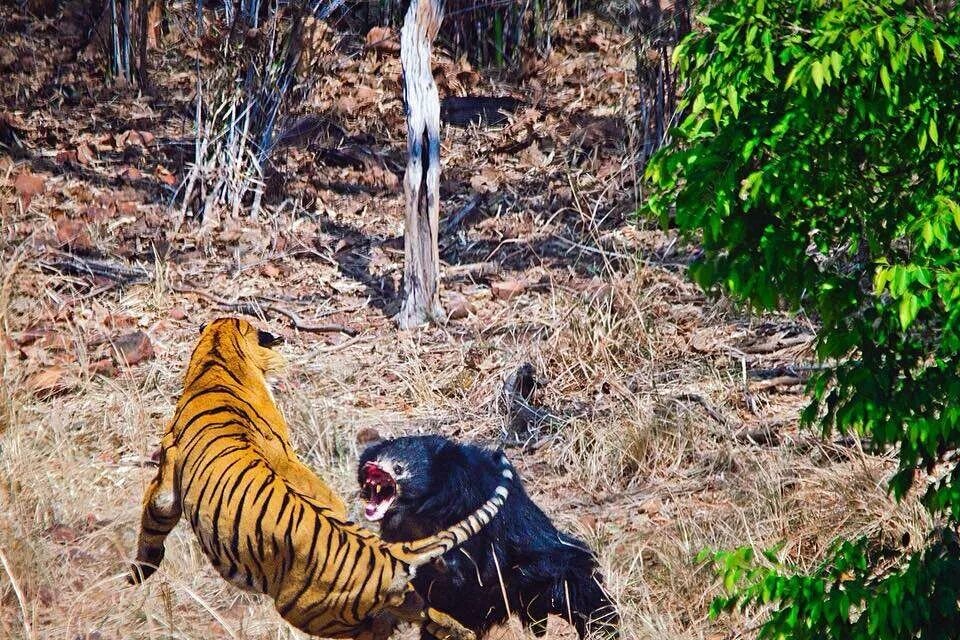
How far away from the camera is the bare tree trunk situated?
21.1 ft

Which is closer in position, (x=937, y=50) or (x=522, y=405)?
(x=937, y=50)

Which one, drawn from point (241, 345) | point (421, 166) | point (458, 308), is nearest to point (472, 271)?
point (458, 308)

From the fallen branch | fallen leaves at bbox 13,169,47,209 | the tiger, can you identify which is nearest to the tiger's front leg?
the tiger

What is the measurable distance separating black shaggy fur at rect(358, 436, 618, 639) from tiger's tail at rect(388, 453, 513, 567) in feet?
0.10

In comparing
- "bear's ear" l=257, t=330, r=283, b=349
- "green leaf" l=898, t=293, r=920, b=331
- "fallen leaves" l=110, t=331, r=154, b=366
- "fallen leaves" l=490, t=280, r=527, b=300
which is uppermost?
"green leaf" l=898, t=293, r=920, b=331

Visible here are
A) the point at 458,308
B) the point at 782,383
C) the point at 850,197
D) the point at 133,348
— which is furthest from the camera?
the point at 458,308

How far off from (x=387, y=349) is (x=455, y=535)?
2.24m

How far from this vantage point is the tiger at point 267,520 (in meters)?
4.23

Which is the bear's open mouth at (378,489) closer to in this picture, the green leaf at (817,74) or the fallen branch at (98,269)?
the green leaf at (817,74)

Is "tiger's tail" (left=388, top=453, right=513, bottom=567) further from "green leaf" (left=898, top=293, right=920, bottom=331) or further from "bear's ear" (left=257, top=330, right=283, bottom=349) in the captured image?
"green leaf" (left=898, top=293, right=920, bottom=331)

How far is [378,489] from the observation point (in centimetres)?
454

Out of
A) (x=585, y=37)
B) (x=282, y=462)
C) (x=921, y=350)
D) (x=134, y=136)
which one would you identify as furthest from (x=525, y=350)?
(x=585, y=37)

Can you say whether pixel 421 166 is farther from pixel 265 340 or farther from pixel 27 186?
pixel 27 186

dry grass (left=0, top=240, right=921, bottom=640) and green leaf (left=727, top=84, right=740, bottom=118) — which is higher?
green leaf (left=727, top=84, right=740, bottom=118)
